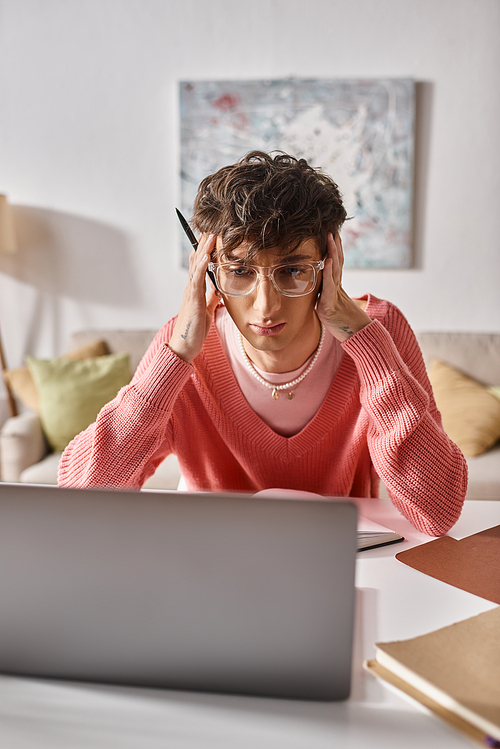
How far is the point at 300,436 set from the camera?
1.26m

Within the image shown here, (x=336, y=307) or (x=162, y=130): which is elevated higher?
(x=162, y=130)

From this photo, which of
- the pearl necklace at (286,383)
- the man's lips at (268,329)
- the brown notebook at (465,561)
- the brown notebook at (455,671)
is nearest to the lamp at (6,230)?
the pearl necklace at (286,383)

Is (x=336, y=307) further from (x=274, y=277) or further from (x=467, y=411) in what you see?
(x=467, y=411)

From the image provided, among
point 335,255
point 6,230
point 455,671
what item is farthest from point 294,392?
point 6,230

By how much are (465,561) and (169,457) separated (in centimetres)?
191

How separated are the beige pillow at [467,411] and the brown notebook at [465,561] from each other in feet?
5.00

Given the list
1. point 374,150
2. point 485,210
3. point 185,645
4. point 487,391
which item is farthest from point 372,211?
point 185,645

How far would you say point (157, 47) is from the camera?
302 cm

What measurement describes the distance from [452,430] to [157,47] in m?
2.33

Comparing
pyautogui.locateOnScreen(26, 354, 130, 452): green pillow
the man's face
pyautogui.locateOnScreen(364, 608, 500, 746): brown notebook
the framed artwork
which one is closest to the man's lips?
→ the man's face

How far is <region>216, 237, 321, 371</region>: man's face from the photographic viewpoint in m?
1.11

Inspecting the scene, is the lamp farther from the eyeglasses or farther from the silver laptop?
the silver laptop

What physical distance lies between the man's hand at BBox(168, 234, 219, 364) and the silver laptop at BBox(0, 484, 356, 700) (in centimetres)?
66

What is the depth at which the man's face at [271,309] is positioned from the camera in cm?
111
